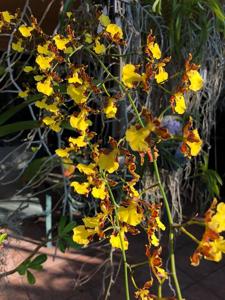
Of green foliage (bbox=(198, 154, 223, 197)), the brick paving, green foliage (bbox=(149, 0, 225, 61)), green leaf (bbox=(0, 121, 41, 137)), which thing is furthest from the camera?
green foliage (bbox=(198, 154, 223, 197))

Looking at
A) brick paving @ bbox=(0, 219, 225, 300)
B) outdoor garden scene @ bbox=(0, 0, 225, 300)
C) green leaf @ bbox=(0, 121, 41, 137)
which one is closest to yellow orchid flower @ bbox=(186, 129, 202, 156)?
outdoor garden scene @ bbox=(0, 0, 225, 300)

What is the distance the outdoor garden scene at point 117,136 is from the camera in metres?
0.76

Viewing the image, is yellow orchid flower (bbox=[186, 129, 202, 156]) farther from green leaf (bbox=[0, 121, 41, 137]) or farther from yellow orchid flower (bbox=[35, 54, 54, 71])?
green leaf (bbox=[0, 121, 41, 137])

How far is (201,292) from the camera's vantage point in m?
2.00

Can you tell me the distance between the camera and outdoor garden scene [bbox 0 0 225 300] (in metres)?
0.76

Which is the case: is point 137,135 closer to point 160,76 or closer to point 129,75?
point 129,75

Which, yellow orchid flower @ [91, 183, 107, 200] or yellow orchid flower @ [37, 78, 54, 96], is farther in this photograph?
yellow orchid flower @ [37, 78, 54, 96]

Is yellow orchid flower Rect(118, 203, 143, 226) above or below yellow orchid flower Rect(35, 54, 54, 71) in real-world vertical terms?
below

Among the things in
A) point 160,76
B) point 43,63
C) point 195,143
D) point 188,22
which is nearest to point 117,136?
point 188,22

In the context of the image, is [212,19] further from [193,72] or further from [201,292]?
[201,292]

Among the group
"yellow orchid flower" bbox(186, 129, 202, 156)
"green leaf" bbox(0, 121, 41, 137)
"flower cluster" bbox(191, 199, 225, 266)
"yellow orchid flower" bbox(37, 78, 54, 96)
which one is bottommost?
"green leaf" bbox(0, 121, 41, 137)

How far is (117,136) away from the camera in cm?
217

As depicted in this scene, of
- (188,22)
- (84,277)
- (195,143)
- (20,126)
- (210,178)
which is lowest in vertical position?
(84,277)

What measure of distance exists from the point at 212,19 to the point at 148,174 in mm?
741
